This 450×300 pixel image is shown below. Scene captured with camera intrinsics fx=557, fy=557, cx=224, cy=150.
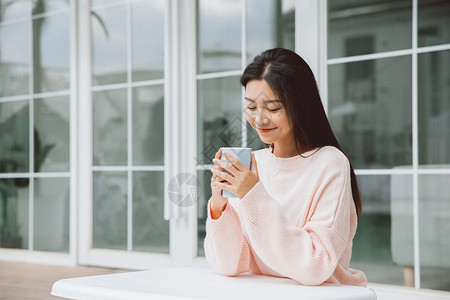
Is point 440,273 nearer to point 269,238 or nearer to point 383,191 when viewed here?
point 383,191

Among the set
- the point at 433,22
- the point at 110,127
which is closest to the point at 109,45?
the point at 110,127

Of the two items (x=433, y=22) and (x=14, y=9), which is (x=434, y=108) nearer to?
(x=433, y=22)

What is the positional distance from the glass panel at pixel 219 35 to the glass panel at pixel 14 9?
5.47 ft

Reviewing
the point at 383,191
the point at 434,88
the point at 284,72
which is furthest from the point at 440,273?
the point at 284,72

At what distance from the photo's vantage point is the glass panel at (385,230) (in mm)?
2656

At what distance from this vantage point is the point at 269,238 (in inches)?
45.4

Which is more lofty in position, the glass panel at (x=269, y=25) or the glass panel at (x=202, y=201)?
the glass panel at (x=269, y=25)

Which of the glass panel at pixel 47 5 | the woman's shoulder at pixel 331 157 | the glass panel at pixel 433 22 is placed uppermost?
the glass panel at pixel 47 5

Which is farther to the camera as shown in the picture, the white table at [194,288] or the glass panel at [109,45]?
the glass panel at [109,45]

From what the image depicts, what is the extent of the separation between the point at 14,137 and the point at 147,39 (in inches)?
59.7

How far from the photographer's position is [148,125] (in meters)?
3.71

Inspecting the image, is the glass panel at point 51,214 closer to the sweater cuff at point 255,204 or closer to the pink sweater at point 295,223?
the pink sweater at point 295,223

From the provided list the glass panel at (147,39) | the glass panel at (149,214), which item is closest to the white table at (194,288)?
the glass panel at (149,214)

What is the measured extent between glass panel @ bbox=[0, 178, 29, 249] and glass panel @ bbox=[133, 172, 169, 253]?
1140mm
